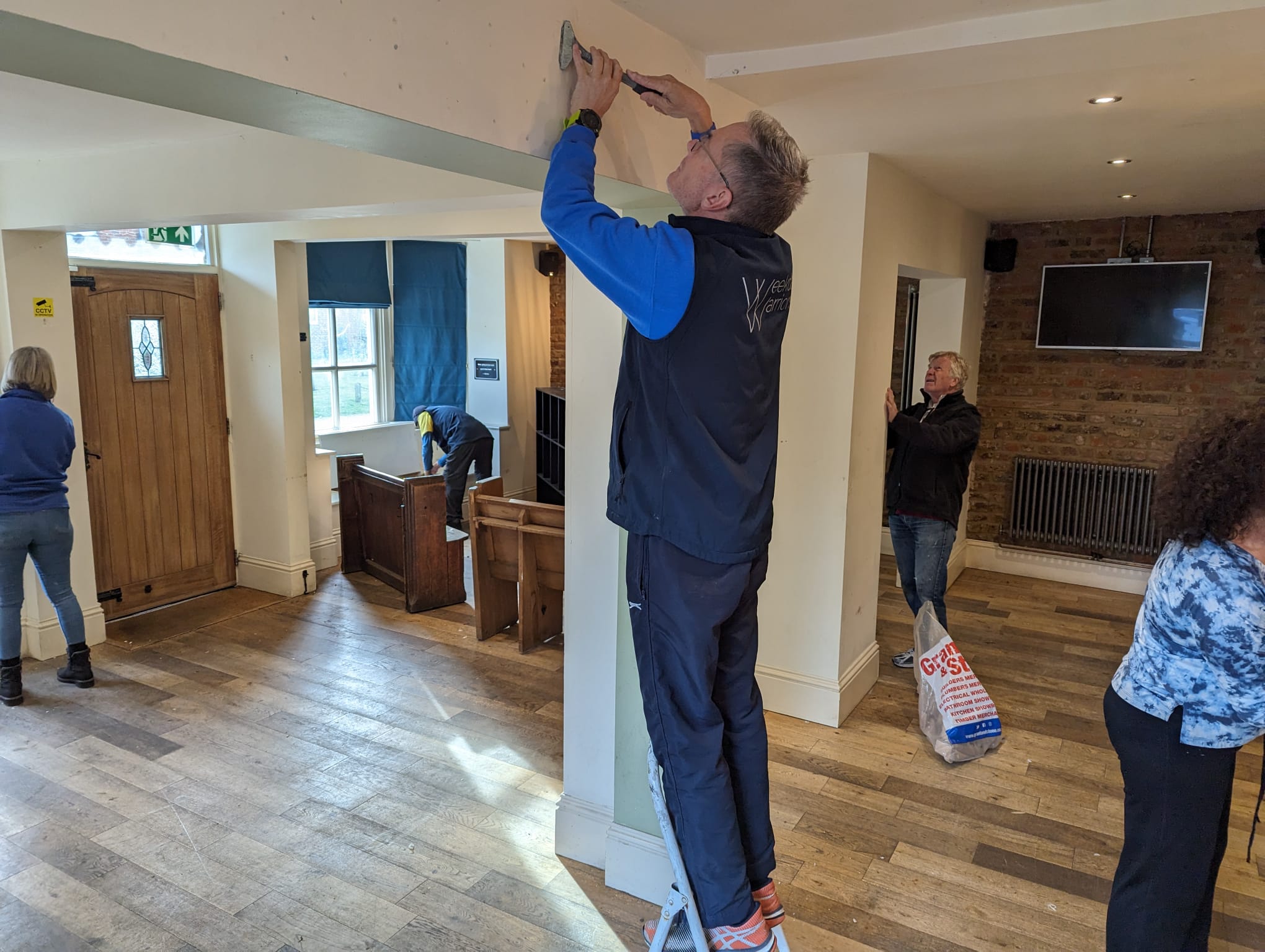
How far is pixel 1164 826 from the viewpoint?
1.83 m

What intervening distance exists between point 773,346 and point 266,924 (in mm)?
2194

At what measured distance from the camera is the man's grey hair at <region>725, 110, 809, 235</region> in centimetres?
156

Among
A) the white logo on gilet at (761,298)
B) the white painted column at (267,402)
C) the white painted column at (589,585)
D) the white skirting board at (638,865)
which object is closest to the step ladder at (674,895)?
the white skirting board at (638,865)

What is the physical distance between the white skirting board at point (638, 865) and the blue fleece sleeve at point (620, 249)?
1.66 meters

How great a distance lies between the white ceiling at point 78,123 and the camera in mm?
2873

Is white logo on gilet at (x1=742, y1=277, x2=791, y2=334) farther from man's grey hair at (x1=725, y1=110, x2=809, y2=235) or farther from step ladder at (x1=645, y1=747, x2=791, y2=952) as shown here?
step ladder at (x1=645, y1=747, x2=791, y2=952)

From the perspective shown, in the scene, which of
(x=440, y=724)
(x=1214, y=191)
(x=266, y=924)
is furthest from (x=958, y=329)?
(x=266, y=924)

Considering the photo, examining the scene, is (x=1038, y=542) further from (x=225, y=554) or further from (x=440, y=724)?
(x=225, y=554)

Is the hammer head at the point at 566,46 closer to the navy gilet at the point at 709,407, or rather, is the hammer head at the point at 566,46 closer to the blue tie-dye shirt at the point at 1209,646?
the navy gilet at the point at 709,407

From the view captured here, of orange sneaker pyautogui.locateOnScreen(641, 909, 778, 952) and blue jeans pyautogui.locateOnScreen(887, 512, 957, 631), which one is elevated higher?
blue jeans pyautogui.locateOnScreen(887, 512, 957, 631)

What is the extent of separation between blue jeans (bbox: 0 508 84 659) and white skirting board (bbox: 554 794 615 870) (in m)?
2.83

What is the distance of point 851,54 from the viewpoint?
216cm

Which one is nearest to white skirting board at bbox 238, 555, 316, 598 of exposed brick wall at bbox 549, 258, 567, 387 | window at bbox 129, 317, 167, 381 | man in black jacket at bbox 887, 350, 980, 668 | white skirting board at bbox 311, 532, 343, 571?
white skirting board at bbox 311, 532, 343, 571

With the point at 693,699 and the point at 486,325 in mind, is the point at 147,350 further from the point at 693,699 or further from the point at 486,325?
the point at 693,699
